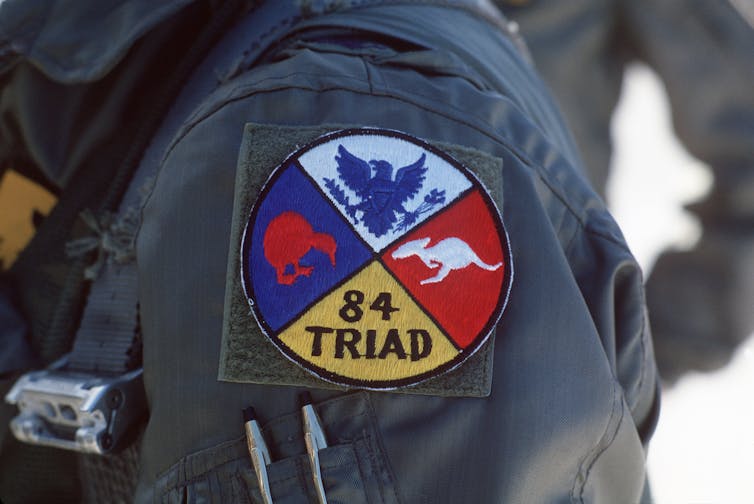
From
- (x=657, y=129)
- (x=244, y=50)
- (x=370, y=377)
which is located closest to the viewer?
(x=370, y=377)

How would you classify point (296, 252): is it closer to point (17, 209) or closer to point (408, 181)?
point (408, 181)

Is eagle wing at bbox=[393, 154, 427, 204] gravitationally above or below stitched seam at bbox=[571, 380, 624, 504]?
above

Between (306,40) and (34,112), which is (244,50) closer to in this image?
(306,40)

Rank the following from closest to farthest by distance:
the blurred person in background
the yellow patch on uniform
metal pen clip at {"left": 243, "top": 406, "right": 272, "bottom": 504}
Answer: metal pen clip at {"left": 243, "top": 406, "right": 272, "bottom": 504} → the yellow patch on uniform → the blurred person in background

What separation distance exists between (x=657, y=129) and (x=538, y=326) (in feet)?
3.16

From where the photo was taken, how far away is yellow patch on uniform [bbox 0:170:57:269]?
2.57 feet

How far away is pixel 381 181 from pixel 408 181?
0.8 inches

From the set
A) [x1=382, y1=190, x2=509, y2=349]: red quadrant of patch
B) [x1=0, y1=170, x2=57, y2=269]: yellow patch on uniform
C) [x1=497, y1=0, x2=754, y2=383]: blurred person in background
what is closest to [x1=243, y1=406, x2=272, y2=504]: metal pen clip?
[x1=382, y1=190, x2=509, y2=349]: red quadrant of patch

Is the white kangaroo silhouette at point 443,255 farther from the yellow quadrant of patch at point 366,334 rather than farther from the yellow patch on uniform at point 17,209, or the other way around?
the yellow patch on uniform at point 17,209

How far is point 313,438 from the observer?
48cm

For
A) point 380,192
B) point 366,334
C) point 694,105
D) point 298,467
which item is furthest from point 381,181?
point 694,105

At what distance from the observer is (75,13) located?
67 centimetres

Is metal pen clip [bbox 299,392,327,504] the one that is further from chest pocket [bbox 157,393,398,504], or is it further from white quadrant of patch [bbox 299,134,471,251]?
white quadrant of patch [bbox 299,134,471,251]

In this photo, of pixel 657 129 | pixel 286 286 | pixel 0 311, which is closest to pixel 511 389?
pixel 286 286
